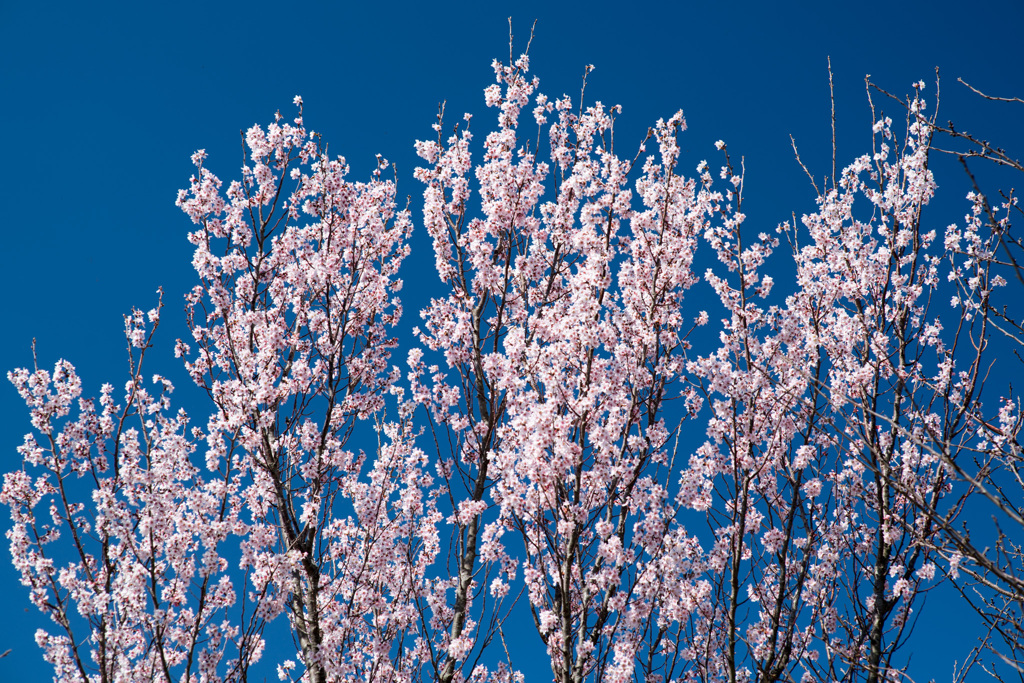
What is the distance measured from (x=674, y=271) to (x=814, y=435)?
231cm

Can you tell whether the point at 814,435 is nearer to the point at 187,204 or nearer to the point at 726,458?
the point at 726,458

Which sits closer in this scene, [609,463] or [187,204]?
[609,463]

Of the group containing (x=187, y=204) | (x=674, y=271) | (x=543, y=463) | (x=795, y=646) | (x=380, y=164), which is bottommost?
(x=795, y=646)

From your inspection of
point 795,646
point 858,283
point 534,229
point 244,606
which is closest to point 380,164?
point 534,229

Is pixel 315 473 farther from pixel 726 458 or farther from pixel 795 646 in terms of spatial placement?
pixel 795 646

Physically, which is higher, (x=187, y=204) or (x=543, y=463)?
(x=187, y=204)

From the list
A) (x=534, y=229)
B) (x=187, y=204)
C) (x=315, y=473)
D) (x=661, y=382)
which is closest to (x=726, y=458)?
(x=661, y=382)

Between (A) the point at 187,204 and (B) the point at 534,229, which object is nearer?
(A) the point at 187,204

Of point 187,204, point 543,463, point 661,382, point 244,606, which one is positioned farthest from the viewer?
point 187,204

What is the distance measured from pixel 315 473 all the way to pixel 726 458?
13.6ft

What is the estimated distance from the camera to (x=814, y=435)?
770cm

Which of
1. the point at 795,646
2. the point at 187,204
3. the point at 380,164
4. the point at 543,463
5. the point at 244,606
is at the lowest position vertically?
the point at 795,646

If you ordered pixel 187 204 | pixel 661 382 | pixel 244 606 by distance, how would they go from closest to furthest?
1. pixel 244 606
2. pixel 661 382
3. pixel 187 204

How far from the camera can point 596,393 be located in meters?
6.83
